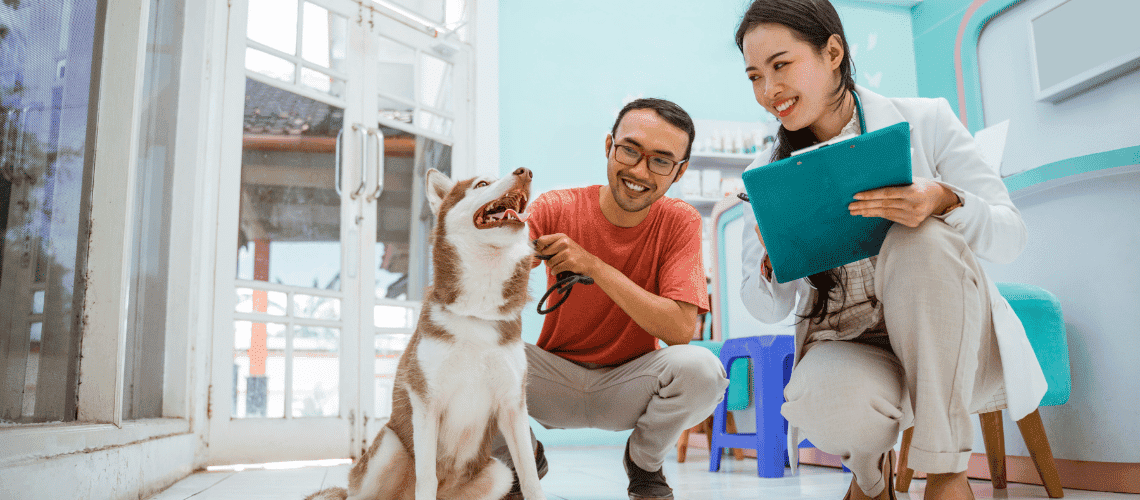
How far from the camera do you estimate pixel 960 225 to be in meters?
1.19

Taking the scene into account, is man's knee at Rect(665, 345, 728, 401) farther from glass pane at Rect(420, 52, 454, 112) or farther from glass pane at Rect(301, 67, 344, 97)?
glass pane at Rect(420, 52, 454, 112)

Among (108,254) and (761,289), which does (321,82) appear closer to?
(108,254)

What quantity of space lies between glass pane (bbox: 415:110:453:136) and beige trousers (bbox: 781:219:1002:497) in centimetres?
332

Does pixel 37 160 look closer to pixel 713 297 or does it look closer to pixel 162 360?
pixel 162 360

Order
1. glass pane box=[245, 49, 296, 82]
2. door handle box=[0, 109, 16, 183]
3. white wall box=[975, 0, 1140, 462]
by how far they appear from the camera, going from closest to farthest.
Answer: door handle box=[0, 109, 16, 183], white wall box=[975, 0, 1140, 462], glass pane box=[245, 49, 296, 82]

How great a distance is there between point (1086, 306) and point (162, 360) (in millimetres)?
3323

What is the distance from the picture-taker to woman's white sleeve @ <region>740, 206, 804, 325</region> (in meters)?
1.50

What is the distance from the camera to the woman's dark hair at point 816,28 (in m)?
1.42

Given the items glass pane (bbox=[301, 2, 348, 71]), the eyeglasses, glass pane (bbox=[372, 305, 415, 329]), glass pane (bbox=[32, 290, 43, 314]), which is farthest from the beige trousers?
glass pane (bbox=[301, 2, 348, 71])

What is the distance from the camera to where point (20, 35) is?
1292 millimetres

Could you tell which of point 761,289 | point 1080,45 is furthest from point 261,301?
point 1080,45

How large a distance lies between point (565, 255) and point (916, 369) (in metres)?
0.78

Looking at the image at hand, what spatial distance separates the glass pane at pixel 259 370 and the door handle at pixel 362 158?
83cm

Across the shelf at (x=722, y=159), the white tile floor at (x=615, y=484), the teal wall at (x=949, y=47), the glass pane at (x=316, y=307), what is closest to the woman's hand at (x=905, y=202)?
the white tile floor at (x=615, y=484)
